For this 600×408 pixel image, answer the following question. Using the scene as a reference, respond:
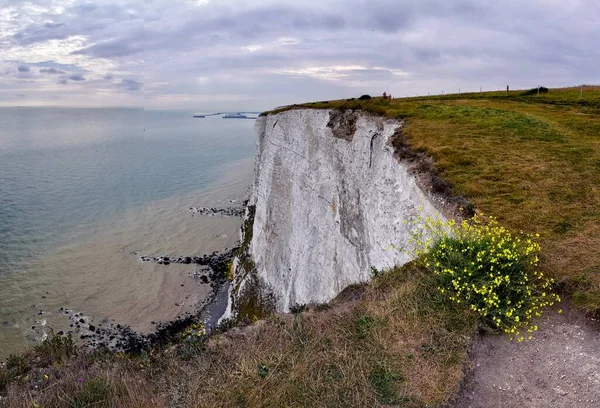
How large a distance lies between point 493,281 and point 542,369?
1.65 metres

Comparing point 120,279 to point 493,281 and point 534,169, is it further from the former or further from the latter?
point 493,281

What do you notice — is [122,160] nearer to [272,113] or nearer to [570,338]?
[272,113]

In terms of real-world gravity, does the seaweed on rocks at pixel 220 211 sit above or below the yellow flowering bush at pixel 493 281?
below

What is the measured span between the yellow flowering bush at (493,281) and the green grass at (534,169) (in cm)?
92

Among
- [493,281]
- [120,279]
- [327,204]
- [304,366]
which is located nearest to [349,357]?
[304,366]

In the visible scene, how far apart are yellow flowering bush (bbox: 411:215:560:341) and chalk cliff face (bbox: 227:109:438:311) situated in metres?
5.07

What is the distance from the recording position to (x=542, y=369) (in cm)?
664

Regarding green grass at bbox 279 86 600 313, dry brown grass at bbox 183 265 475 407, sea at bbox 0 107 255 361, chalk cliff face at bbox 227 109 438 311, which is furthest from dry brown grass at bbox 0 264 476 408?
sea at bbox 0 107 255 361

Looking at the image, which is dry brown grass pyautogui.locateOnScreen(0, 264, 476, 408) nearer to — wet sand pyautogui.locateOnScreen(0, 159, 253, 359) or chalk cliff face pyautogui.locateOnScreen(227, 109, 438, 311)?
chalk cliff face pyautogui.locateOnScreen(227, 109, 438, 311)

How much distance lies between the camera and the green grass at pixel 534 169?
9109 mm

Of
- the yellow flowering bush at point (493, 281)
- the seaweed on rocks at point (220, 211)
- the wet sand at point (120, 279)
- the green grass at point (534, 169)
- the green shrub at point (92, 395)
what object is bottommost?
the wet sand at point (120, 279)

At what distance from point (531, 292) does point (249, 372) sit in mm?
5956

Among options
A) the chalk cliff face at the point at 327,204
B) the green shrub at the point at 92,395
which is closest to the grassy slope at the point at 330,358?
the green shrub at the point at 92,395

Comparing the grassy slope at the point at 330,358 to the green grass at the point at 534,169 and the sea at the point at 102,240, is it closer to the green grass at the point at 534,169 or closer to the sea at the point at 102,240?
the green grass at the point at 534,169
